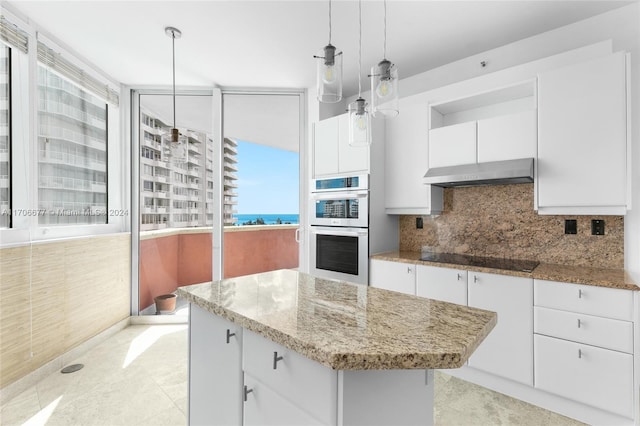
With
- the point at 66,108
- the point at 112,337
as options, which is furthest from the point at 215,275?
the point at 66,108

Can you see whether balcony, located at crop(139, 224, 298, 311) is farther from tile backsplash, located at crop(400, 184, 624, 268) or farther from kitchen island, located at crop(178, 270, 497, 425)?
kitchen island, located at crop(178, 270, 497, 425)

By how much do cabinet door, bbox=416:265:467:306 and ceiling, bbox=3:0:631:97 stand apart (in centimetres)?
187

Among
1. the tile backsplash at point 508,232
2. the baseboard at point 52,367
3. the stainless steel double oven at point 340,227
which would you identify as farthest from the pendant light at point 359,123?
the baseboard at point 52,367

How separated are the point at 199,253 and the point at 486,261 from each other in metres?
3.01

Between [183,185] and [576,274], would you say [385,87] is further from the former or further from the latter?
[183,185]

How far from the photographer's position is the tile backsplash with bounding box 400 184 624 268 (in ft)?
7.39

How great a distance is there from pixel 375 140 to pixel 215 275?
2334mm

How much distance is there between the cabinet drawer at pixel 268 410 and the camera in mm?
981

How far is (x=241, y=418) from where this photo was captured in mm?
1277

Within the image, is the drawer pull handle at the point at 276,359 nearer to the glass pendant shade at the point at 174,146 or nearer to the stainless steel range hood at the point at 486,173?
the glass pendant shade at the point at 174,146

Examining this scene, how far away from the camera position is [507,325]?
2.16 meters

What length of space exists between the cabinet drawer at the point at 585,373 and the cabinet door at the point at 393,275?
903 mm

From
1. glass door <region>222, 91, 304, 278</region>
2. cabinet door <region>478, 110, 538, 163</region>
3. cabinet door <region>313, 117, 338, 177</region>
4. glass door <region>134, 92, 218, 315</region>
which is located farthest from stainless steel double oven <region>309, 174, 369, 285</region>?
glass door <region>134, 92, 218, 315</region>

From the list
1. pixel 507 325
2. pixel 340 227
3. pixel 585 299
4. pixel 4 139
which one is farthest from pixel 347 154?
pixel 4 139
